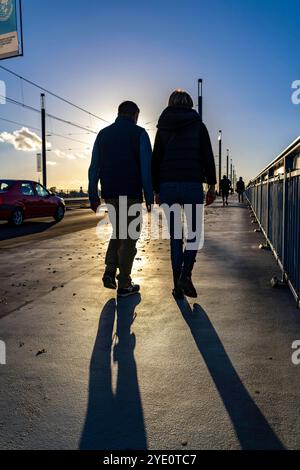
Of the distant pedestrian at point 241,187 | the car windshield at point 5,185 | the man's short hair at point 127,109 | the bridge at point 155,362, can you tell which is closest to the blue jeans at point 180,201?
the bridge at point 155,362

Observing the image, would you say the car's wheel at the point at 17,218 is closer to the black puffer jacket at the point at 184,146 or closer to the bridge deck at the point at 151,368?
the bridge deck at the point at 151,368

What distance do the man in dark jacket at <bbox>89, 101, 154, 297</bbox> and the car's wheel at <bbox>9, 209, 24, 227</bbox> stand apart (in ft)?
33.8

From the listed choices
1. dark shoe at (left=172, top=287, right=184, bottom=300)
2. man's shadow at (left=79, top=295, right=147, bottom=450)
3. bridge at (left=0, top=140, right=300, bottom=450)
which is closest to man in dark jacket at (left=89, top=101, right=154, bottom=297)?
bridge at (left=0, top=140, right=300, bottom=450)

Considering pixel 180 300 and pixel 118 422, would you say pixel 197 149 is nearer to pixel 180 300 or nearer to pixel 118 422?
pixel 180 300

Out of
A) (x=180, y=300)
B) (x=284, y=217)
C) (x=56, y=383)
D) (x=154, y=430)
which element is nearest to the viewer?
(x=154, y=430)

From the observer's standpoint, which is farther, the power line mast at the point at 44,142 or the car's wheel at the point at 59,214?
the power line mast at the point at 44,142

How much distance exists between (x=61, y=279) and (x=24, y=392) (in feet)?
9.44

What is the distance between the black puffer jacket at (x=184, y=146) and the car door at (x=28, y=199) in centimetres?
1124

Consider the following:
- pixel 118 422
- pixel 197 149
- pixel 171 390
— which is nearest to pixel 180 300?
pixel 197 149

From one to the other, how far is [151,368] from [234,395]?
0.53 meters

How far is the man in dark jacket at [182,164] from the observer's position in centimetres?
404

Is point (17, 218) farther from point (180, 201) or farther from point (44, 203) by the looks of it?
point (180, 201)

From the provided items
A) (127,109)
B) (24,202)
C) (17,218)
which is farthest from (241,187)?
(127,109)
